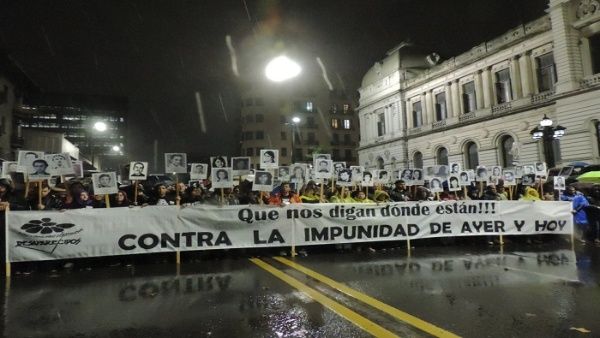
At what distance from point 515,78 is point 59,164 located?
132ft

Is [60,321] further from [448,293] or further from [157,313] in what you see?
[448,293]

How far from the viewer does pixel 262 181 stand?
10281 mm

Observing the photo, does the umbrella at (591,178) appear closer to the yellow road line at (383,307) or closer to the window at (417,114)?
the yellow road line at (383,307)

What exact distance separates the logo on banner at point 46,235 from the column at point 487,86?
41.8 m

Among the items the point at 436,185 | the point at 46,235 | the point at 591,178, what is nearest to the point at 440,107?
the point at 591,178

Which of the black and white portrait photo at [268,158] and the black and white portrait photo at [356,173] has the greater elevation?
the black and white portrait photo at [268,158]

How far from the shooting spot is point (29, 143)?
4309 cm

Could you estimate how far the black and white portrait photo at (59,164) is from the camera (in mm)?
9016

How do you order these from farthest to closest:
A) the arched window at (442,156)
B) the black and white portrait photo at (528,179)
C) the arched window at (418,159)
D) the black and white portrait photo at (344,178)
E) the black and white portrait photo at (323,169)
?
the arched window at (418,159), the arched window at (442,156), the black and white portrait photo at (528,179), the black and white portrait photo at (344,178), the black and white portrait photo at (323,169)

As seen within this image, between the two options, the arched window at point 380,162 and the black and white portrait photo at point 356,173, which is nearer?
the black and white portrait photo at point 356,173

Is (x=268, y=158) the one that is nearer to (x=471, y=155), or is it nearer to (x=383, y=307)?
(x=383, y=307)

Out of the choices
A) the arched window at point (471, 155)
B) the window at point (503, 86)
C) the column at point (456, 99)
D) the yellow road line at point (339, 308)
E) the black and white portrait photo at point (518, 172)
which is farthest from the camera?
the column at point (456, 99)

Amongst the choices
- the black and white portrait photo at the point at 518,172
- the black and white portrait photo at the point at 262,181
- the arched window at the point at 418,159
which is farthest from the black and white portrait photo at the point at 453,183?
the arched window at the point at 418,159

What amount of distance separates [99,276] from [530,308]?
6.77m
